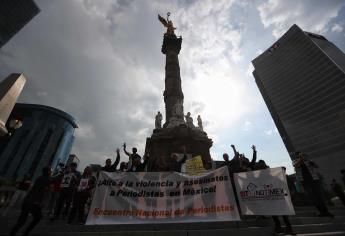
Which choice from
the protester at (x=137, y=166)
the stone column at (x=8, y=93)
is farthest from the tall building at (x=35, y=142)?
the protester at (x=137, y=166)

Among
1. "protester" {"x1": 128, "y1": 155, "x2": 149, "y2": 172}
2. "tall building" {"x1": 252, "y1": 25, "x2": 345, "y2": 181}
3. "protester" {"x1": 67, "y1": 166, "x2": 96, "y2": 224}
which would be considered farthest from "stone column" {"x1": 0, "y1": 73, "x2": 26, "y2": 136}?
"tall building" {"x1": 252, "y1": 25, "x2": 345, "y2": 181}

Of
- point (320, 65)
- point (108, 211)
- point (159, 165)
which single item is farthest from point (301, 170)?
point (320, 65)

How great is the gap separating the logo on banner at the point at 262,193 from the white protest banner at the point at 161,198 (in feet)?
2.32

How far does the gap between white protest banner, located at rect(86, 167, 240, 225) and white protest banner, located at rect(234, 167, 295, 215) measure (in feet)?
2.27

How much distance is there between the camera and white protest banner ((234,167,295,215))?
5520 mm

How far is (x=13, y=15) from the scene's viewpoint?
288 ft

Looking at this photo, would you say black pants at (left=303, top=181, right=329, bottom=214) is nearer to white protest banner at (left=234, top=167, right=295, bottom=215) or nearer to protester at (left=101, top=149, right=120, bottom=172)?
white protest banner at (left=234, top=167, right=295, bottom=215)

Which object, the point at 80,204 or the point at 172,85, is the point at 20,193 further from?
the point at 172,85

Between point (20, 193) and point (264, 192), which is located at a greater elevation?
point (20, 193)

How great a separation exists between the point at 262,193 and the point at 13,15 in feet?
391

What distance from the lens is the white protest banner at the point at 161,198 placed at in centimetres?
554

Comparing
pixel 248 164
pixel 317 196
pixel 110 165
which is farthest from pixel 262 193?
pixel 110 165

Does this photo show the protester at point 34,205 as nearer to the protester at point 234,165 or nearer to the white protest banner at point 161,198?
the white protest banner at point 161,198

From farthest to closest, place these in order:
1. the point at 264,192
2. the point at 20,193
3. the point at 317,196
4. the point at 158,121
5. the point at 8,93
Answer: the point at 158,121 → the point at 8,93 → the point at 20,193 → the point at 317,196 → the point at 264,192
